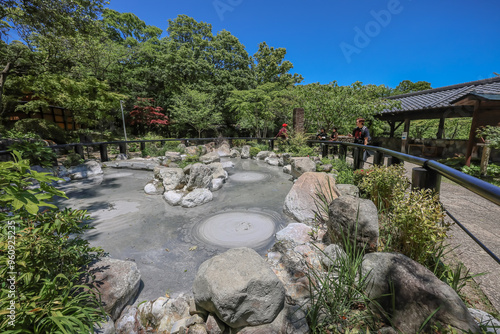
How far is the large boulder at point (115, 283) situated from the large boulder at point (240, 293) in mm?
670

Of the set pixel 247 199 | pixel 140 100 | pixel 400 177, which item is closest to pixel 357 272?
pixel 400 177

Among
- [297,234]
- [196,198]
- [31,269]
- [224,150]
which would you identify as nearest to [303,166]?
[196,198]

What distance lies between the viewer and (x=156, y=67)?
1816 cm

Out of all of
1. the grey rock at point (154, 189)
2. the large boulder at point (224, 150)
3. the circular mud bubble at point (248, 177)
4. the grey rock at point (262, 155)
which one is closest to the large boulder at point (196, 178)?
the grey rock at point (154, 189)

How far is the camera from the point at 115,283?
178 cm

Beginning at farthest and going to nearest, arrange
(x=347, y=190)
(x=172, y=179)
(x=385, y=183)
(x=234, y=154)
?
(x=234, y=154) < (x=172, y=179) < (x=347, y=190) < (x=385, y=183)

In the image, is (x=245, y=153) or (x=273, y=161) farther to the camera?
(x=245, y=153)

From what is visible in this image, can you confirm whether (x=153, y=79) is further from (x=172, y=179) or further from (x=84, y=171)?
(x=172, y=179)

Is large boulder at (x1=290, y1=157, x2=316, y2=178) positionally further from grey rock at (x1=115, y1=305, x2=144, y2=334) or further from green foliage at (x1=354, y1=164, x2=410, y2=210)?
grey rock at (x1=115, y1=305, x2=144, y2=334)

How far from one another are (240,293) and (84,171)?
6972 mm

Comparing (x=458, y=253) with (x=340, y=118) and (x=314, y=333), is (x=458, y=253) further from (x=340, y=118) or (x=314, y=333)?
(x=340, y=118)

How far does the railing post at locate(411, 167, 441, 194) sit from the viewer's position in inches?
67.4

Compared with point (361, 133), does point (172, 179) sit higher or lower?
lower

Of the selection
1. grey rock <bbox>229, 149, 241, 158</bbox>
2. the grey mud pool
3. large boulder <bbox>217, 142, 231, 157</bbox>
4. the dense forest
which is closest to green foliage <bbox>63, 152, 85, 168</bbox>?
the grey mud pool
